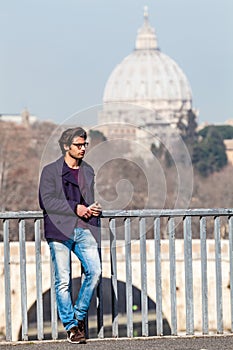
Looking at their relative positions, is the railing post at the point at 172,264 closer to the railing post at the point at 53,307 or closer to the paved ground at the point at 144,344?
the paved ground at the point at 144,344

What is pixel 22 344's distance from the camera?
11.2m

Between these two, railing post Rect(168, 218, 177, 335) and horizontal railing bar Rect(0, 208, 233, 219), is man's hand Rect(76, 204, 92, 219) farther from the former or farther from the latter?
railing post Rect(168, 218, 177, 335)

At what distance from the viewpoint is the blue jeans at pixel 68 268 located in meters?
11.0

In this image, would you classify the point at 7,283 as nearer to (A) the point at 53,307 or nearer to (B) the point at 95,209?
(A) the point at 53,307

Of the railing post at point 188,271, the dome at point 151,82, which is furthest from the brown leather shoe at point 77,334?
the dome at point 151,82

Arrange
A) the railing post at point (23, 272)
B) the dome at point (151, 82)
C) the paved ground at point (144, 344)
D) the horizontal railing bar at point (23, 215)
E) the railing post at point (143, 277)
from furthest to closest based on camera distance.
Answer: the dome at point (151, 82)
the railing post at point (143, 277)
the railing post at point (23, 272)
the horizontal railing bar at point (23, 215)
the paved ground at point (144, 344)

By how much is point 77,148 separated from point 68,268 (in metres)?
0.91

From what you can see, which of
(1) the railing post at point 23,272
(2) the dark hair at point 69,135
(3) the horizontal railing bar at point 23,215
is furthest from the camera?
(1) the railing post at point 23,272

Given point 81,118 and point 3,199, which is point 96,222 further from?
point 3,199

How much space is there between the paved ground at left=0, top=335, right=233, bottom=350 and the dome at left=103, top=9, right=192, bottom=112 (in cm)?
16230

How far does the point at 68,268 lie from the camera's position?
36.3 ft

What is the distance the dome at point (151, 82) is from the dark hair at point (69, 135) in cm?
16251

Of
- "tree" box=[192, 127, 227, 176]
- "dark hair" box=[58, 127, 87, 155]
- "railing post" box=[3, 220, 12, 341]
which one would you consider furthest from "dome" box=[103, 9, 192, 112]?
"dark hair" box=[58, 127, 87, 155]

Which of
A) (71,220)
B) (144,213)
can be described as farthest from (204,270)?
(71,220)
